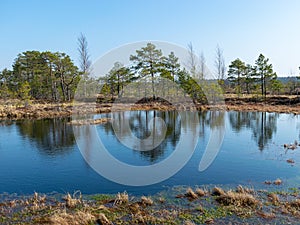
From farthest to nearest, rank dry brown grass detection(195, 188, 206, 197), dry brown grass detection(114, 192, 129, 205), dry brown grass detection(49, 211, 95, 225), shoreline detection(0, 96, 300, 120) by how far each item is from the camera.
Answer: shoreline detection(0, 96, 300, 120), dry brown grass detection(195, 188, 206, 197), dry brown grass detection(114, 192, 129, 205), dry brown grass detection(49, 211, 95, 225)

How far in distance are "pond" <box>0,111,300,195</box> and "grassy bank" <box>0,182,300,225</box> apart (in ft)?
2.75

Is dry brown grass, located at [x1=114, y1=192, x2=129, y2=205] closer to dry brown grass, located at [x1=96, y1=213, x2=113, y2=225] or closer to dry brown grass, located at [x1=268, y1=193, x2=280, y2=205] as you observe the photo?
dry brown grass, located at [x1=96, y1=213, x2=113, y2=225]

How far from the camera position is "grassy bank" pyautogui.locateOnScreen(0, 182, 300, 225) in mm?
6289

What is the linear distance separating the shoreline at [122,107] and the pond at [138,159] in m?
10.2

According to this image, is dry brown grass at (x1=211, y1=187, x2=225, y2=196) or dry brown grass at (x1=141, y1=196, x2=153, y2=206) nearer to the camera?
dry brown grass at (x1=141, y1=196, x2=153, y2=206)

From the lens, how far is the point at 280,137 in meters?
17.0

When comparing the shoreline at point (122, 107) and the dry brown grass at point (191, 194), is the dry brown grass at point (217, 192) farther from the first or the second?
the shoreline at point (122, 107)

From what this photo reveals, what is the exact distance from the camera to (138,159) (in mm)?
12469

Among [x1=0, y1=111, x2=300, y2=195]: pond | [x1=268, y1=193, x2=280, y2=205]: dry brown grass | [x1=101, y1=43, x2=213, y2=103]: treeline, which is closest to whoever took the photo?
[x1=268, y1=193, x2=280, y2=205]: dry brown grass

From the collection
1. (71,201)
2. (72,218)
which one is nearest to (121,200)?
(71,201)

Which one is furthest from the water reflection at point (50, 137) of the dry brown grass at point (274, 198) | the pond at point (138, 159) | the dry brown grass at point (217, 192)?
the dry brown grass at point (274, 198)

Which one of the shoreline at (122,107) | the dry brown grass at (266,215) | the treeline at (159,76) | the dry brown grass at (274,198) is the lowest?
the dry brown grass at (266,215)

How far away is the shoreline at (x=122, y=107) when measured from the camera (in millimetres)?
29859

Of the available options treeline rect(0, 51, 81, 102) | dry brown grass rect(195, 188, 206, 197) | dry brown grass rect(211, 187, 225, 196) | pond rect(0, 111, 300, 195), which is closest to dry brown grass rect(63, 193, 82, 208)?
pond rect(0, 111, 300, 195)
